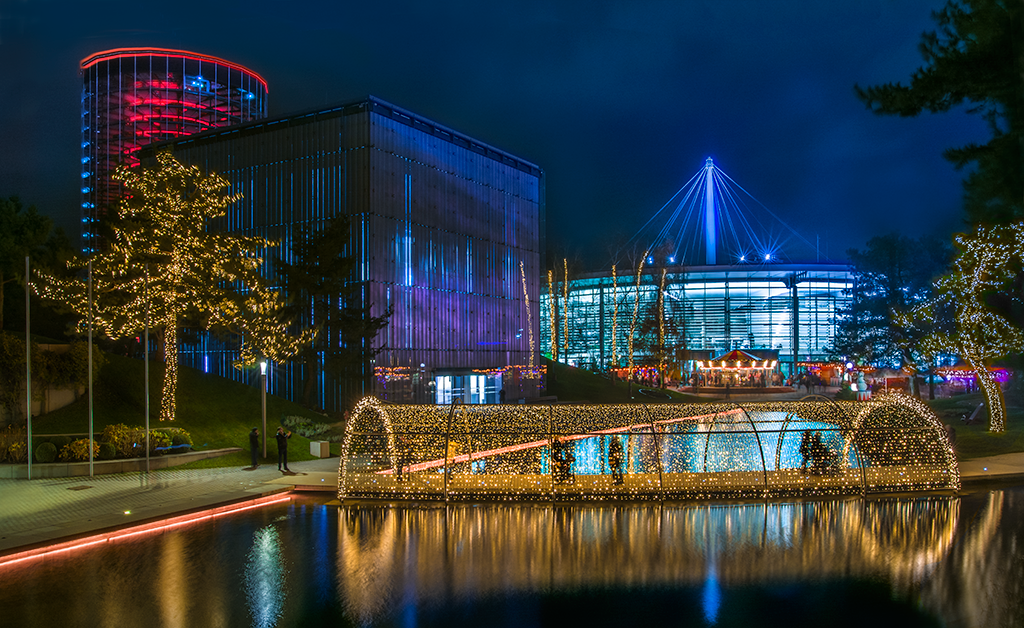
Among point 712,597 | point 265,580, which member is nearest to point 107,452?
point 265,580

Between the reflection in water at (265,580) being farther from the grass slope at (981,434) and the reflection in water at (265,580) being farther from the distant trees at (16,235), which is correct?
the distant trees at (16,235)

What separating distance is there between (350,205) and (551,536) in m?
33.0

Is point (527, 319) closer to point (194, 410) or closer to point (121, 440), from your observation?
point (194, 410)

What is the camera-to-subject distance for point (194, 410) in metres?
34.0

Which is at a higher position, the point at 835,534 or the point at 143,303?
the point at 143,303

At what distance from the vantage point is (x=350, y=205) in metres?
44.6

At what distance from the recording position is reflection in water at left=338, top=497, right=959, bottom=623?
11906mm

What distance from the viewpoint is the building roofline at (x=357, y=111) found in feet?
146

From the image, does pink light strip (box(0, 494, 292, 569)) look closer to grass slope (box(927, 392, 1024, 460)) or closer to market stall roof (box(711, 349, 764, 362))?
grass slope (box(927, 392, 1024, 460))

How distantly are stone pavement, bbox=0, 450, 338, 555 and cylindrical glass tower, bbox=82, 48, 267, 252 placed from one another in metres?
87.5

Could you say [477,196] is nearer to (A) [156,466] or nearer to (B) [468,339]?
(B) [468,339]

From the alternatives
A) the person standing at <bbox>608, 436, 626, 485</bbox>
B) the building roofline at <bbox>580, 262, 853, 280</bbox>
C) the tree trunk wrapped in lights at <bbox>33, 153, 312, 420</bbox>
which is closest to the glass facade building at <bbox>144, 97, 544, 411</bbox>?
the tree trunk wrapped in lights at <bbox>33, 153, 312, 420</bbox>

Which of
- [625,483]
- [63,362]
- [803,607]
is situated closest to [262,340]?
[63,362]

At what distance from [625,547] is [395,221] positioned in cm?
3446
